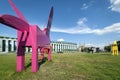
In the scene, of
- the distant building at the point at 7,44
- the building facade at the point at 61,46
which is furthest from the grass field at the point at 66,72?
the building facade at the point at 61,46

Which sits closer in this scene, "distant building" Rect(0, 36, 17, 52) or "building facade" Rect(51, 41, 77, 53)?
"distant building" Rect(0, 36, 17, 52)

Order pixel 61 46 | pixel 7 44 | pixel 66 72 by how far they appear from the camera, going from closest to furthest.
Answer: pixel 66 72
pixel 7 44
pixel 61 46

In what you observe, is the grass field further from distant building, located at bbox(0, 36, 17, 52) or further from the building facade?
the building facade

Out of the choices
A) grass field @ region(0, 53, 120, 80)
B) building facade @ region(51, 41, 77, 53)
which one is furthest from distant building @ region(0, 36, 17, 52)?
grass field @ region(0, 53, 120, 80)

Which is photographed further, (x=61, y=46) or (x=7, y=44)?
(x=61, y=46)

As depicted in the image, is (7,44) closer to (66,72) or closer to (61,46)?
(61,46)

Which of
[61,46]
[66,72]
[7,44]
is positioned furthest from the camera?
[61,46]

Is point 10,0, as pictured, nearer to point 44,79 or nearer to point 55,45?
point 44,79

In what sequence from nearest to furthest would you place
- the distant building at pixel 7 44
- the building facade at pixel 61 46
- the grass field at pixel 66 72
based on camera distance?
the grass field at pixel 66 72 < the distant building at pixel 7 44 < the building facade at pixel 61 46

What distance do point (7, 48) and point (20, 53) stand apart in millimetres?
88357

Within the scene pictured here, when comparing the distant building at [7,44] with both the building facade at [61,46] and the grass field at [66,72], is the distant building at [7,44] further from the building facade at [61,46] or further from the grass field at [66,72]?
the grass field at [66,72]

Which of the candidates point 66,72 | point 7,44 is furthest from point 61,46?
point 66,72

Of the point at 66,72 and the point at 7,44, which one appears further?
the point at 7,44

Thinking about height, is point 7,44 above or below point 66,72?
above
